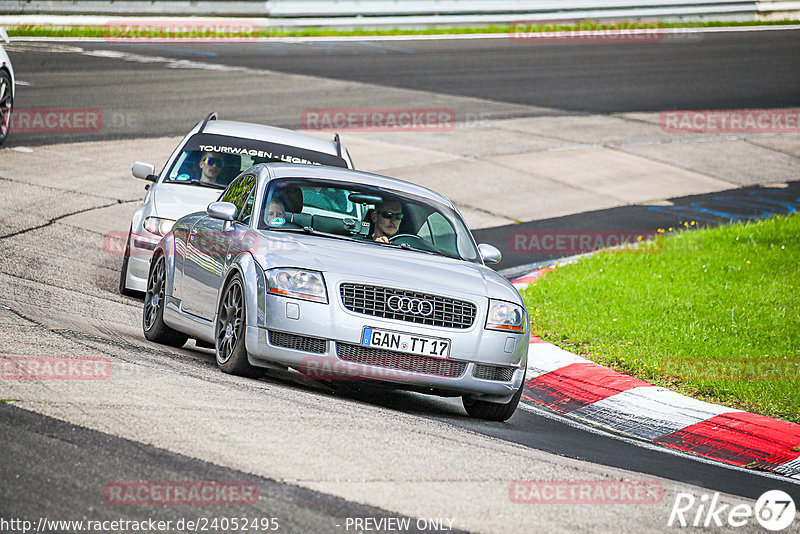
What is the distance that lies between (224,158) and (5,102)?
20.6 feet

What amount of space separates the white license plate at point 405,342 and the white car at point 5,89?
10745mm

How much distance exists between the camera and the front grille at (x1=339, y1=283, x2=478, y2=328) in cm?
748

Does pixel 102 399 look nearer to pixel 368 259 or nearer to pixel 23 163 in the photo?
pixel 368 259

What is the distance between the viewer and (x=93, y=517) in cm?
476

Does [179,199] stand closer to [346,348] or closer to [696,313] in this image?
[346,348]

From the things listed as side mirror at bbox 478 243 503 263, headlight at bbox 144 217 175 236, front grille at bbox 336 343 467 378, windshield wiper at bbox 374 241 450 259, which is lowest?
headlight at bbox 144 217 175 236

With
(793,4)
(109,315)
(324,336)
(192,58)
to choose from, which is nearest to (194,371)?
(324,336)

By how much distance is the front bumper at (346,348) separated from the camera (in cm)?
741

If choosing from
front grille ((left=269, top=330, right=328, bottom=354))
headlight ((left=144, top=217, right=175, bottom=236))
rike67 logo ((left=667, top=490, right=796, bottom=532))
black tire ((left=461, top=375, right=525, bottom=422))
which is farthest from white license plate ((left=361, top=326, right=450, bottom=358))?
headlight ((left=144, top=217, right=175, bottom=236))

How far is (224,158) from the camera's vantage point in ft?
39.2

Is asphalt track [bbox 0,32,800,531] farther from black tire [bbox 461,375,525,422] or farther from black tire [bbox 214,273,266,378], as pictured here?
black tire [bbox 214,273,266,378]

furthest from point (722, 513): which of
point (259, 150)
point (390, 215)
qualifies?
point (259, 150)

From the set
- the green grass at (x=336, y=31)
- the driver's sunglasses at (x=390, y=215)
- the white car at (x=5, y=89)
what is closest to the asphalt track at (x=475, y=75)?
the white car at (x=5, y=89)

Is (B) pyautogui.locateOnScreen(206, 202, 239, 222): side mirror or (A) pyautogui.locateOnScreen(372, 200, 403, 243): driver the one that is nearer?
(B) pyautogui.locateOnScreen(206, 202, 239, 222): side mirror
